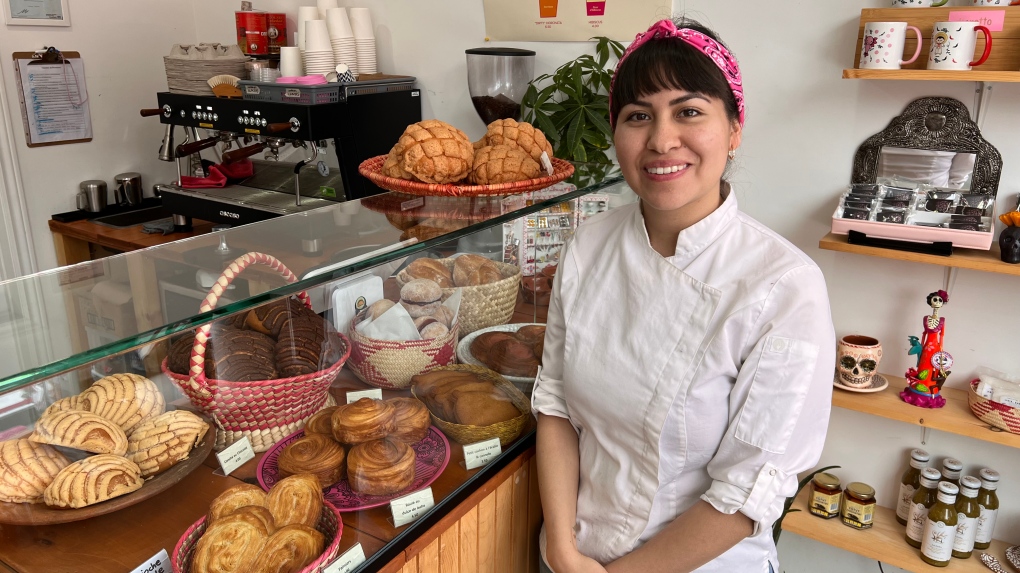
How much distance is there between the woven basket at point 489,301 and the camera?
1.46m

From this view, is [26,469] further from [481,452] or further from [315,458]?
[481,452]

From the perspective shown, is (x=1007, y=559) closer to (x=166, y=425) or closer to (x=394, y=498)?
(x=394, y=498)

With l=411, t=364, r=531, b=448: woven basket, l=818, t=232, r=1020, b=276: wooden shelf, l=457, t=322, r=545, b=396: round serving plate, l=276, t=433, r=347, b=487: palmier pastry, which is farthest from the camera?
l=818, t=232, r=1020, b=276: wooden shelf

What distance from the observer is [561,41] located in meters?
2.50

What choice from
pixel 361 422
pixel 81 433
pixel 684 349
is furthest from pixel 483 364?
pixel 81 433

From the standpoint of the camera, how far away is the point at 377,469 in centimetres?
115

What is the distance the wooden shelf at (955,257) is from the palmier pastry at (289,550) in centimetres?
149

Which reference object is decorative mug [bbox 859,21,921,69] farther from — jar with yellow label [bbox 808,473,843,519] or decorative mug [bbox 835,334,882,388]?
jar with yellow label [bbox 808,473,843,519]

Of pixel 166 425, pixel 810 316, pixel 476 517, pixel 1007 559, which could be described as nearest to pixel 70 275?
pixel 166 425

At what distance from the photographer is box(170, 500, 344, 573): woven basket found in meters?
0.92

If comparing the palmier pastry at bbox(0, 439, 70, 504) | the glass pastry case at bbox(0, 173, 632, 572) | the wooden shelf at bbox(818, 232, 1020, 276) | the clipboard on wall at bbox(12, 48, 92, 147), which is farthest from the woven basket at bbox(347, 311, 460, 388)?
the clipboard on wall at bbox(12, 48, 92, 147)

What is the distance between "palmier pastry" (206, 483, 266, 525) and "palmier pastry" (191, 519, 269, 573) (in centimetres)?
4

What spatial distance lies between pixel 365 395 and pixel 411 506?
0.67 ft

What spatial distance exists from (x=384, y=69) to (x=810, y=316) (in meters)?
2.33
